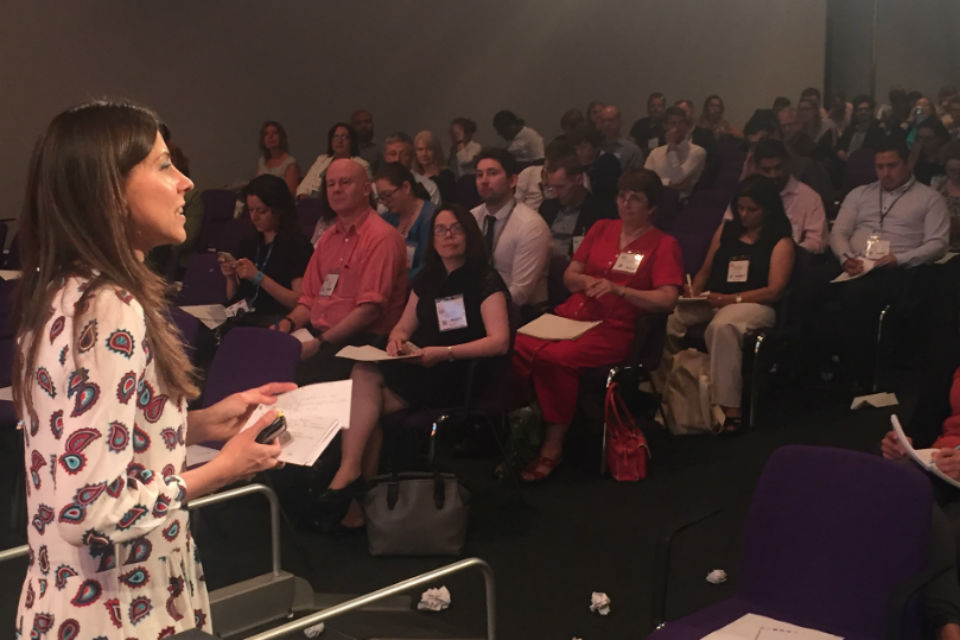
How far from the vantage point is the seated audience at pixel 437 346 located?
397 centimetres

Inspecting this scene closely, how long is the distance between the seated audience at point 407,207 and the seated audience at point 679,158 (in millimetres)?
3632

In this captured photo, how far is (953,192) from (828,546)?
14.8 feet

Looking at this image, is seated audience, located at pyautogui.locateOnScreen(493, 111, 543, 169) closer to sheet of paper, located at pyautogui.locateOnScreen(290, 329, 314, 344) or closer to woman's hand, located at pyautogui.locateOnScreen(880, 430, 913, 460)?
sheet of paper, located at pyautogui.locateOnScreen(290, 329, 314, 344)

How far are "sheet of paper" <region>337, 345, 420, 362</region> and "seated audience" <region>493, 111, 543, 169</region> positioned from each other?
19.7 feet

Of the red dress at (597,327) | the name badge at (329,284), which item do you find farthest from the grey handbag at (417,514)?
the name badge at (329,284)

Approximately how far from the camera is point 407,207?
542 cm

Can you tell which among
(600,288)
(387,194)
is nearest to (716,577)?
(600,288)

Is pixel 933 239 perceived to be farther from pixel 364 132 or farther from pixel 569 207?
pixel 364 132

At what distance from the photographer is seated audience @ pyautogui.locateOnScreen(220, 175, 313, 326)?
4848mm

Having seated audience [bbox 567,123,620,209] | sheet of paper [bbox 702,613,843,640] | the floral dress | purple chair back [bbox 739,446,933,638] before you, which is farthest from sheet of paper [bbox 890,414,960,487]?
seated audience [bbox 567,123,620,209]

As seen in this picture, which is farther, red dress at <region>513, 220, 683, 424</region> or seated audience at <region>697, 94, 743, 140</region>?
seated audience at <region>697, 94, 743, 140</region>

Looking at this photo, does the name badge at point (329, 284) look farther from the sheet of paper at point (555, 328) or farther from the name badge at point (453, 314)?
the sheet of paper at point (555, 328)

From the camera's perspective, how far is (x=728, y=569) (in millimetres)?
3535

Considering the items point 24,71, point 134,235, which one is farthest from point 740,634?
point 24,71
